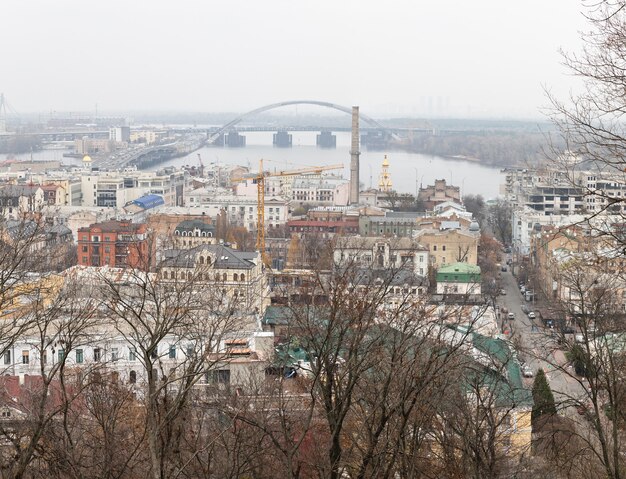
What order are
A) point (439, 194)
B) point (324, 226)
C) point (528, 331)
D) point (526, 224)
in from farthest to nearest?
1. point (439, 194)
2. point (324, 226)
3. point (526, 224)
4. point (528, 331)

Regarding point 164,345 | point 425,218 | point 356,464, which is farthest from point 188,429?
point 425,218

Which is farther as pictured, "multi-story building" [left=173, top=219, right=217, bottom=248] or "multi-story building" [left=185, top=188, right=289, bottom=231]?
"multi-story building" [left=185, top=188, right=289, bottom=231]

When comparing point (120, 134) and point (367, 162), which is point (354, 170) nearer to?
point (367, 162)

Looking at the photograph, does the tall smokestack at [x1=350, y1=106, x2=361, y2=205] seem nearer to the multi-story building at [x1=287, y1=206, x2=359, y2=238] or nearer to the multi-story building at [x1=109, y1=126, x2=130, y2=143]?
the multi-story building at [x1=287, y1=206, x2=359, y2=238]

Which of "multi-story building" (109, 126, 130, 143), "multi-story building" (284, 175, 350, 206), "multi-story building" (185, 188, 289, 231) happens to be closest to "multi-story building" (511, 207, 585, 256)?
"multi-story building" (185, 188, 289, 231)

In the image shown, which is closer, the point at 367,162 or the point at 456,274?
the point at 456,274

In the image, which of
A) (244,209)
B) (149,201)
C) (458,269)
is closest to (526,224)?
(458,269)

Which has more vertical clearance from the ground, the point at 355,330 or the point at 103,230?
the point at 355,330

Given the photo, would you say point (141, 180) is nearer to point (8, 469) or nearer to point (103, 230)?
point (103, 230)

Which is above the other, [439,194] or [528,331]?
[439,194]
